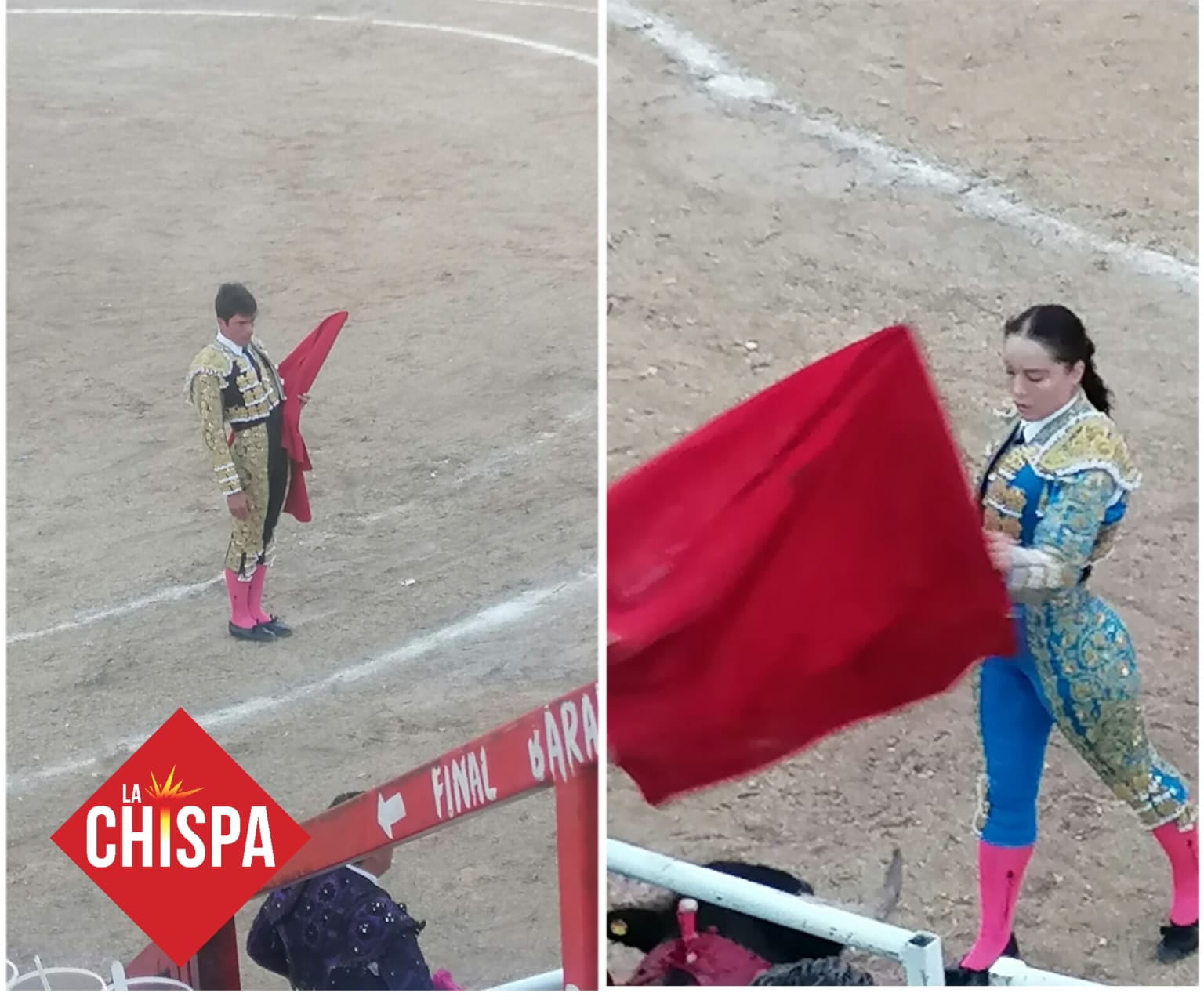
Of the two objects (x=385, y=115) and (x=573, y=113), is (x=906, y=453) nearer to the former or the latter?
(x=573, y=113)

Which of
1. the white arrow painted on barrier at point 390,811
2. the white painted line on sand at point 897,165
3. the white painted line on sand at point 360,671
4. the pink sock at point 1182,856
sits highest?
the white painted line on sand at point 897,165

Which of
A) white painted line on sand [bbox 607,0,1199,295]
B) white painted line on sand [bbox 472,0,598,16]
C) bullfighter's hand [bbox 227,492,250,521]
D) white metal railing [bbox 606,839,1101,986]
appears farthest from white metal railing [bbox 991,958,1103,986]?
white painted line on sand [bbox 472,0,598,16]

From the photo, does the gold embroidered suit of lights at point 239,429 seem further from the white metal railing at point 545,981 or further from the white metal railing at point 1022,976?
the white metal railing at point 1022,976

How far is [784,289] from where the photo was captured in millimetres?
3180

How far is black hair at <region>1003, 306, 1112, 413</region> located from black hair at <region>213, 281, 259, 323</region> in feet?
6.30

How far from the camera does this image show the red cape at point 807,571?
10.00ft

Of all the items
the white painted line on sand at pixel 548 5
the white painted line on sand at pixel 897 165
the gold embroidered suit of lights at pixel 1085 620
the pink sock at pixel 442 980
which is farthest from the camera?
the pink sock at pixel 442 980

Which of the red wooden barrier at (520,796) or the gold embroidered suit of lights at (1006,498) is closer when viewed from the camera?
the gold embroidered suit of lights at (1006,498)

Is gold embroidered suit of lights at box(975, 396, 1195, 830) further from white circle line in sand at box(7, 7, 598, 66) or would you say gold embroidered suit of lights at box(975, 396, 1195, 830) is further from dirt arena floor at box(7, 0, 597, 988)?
white circle line in sand at box(7, 7, 598, 66)

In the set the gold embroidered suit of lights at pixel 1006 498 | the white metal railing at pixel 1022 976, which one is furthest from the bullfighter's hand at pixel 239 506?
the white metal railing at pixel 1022 976

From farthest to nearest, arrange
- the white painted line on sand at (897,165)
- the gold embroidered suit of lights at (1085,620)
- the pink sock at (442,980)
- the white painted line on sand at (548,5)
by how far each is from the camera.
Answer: the pink sock at (442,980) → the white painted line on sand at (548,5) → the white painted line on sand at (897,165) → the gold embroidered suit of lights at (1085,620)

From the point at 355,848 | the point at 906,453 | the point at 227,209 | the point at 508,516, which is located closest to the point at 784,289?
the point at 906,453

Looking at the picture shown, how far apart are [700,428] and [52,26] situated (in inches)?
79.4

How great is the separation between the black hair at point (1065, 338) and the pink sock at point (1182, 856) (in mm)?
1057
